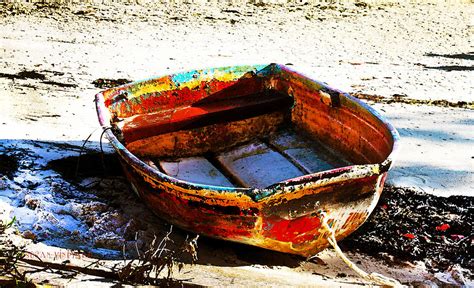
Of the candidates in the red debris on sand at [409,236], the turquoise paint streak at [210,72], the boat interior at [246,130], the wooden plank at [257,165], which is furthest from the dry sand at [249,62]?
the turquoise paint streak at [210,72]

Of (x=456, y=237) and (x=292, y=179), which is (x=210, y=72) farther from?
(x=456, y=237)

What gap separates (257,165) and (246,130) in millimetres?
431

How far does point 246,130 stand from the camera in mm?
4641

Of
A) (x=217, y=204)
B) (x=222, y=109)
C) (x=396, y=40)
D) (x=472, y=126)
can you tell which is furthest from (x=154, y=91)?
(x=396, y=40)

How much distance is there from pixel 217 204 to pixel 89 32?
16.2ft

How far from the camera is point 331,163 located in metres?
4.21

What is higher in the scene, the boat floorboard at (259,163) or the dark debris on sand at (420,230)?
the boat floorboard at (259,163)

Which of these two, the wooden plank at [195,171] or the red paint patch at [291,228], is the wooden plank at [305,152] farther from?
the red paint patch at [291,228]

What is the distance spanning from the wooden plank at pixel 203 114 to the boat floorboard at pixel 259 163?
0.72ft

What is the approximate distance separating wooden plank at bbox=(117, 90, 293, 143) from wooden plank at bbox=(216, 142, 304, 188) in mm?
255

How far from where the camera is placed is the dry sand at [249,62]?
3.43 m

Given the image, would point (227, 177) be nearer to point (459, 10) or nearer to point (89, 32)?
point (89, 32)

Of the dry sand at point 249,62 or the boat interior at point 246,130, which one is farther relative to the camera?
the boat interior at point 246,130

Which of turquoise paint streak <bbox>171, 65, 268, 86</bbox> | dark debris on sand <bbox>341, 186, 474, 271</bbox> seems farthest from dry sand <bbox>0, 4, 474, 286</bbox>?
turquoise paint streak <bbox>171, 65, 268, 86</bbox>
